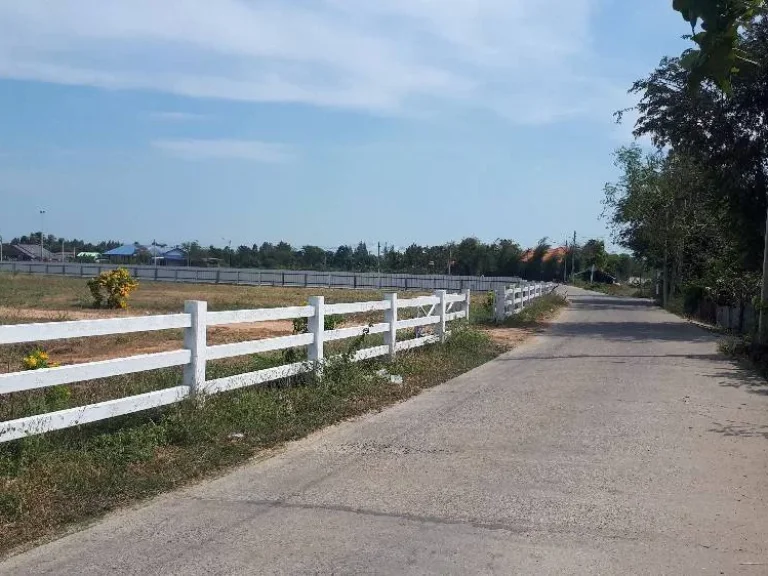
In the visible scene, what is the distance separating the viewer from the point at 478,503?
6.16 meters

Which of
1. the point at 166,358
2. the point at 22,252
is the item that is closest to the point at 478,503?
the point at 166,358

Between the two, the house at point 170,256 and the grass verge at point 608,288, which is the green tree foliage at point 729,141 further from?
the house at point 170,256

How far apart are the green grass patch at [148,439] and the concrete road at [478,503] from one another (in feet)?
0.93

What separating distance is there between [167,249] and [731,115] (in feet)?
430

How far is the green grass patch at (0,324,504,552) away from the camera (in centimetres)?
578

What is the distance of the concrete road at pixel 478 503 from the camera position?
5000 millimetres

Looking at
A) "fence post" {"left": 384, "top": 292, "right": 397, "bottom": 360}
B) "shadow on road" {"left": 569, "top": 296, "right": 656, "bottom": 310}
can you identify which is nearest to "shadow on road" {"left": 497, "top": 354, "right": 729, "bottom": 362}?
"fence post" {"left": 384, "top": 292, "right": 397, "bottom": 360}


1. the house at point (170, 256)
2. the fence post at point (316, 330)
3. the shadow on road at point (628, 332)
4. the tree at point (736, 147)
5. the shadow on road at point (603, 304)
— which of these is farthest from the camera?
the house at point (170, 256)

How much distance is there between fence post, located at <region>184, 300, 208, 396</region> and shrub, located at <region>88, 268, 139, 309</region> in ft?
87.5

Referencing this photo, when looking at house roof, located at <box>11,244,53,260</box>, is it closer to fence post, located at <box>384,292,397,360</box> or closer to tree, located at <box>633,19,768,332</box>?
tree, located at <box>633,19,768,332</box>

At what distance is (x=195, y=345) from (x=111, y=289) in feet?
87.9

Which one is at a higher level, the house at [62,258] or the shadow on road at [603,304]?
the house at [62,258]

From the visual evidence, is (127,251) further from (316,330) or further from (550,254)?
(316,330)

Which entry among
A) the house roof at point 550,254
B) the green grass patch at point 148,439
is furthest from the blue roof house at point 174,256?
the green grass patch at point 148,439
